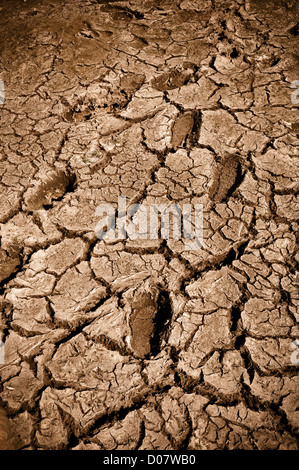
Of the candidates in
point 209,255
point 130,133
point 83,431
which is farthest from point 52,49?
point 83,431

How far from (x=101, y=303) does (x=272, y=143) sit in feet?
4.15

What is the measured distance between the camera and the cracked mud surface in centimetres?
131

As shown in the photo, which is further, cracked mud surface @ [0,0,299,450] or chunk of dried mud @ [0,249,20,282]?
chunk of dried mud @ [0,249,20,282]

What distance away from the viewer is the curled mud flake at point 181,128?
2016mm

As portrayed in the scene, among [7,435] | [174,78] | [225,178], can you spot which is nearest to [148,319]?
[7,435]

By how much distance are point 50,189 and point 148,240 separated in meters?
0.62

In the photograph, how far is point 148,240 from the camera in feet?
5.60

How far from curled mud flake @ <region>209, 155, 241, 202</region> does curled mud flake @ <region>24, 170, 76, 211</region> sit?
76 centimetres

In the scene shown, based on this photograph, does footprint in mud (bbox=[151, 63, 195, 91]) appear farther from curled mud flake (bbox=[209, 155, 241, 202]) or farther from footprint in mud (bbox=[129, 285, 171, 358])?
footprint in mud (bbox=[129, 285, 171, 358])

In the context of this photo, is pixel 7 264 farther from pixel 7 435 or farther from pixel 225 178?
pixel 225 178

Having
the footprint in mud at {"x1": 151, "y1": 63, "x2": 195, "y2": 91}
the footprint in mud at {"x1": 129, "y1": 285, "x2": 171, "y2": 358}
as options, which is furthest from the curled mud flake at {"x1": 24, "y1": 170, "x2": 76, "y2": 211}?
the footprint in mud at {"x1": 151, "y1": 63, "x2": 195, "y2": 91}

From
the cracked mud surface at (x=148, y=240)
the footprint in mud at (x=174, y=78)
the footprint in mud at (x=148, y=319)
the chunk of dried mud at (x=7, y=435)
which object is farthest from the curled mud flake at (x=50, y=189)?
the chunk of dried mud at (x=7, y=435)

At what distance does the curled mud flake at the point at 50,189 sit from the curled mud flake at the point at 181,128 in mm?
610

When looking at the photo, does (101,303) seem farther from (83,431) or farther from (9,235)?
(9,235)
